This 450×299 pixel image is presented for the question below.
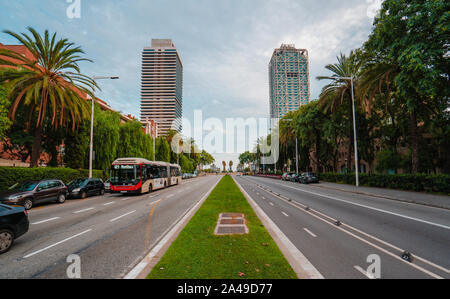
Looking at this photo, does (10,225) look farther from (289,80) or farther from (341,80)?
(289,80)

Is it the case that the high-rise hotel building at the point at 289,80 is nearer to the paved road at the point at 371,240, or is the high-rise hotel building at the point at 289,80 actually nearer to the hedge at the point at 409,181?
the hedge at the point at 409,181

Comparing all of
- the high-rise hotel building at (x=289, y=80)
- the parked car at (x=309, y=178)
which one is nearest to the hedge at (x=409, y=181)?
the parked car at (x=309, y=178)

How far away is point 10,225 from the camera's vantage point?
571cm

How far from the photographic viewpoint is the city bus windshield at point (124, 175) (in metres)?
18.6

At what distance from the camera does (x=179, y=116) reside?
536 ft

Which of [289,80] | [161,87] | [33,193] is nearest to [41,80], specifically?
[33,193]

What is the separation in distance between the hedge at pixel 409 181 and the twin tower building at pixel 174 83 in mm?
99012

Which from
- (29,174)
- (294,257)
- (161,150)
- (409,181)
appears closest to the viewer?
(294,257)

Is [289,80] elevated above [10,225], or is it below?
above

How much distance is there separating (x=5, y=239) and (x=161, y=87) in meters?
159

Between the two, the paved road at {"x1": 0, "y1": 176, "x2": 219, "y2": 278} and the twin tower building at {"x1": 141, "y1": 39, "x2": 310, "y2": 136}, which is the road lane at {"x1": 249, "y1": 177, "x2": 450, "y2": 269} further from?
the twin tower building at {"x1": 141, "y1": 39, "x2": 310, "y2": 136}

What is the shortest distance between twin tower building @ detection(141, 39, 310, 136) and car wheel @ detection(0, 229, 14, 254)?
361 ft

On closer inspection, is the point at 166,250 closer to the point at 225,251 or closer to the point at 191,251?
the point at 191,251
